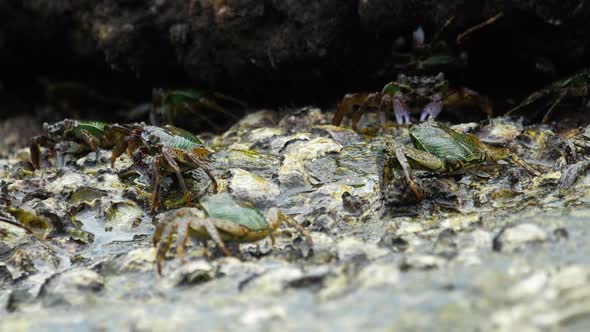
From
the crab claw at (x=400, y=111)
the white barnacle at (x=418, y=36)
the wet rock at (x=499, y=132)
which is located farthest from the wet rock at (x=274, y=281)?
the white barnacle at (x=418, y=36)

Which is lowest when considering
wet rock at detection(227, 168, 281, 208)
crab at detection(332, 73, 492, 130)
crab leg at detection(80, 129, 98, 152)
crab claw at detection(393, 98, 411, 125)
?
wet rock at detection(227, 168, 281, 208)

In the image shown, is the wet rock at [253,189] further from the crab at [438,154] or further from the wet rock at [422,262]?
the wet rock at [422,262]

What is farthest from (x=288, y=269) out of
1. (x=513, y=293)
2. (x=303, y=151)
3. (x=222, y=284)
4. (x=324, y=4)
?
(x=324, y=4)

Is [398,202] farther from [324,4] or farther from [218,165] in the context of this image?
[324,4]

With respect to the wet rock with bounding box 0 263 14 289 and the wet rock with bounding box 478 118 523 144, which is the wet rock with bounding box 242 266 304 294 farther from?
the wet rock with bounding box 478 118 523 144

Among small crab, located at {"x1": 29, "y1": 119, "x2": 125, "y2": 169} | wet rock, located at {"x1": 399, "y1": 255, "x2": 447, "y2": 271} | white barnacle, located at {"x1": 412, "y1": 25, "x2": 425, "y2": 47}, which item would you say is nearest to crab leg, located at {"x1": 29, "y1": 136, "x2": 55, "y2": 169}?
small crab, located at {"x1": 29, "y1": 119, "x2": 125, "y2": 169}

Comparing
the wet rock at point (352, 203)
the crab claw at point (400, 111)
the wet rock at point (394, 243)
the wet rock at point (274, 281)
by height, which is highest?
the crab claw at point (400, 111)
